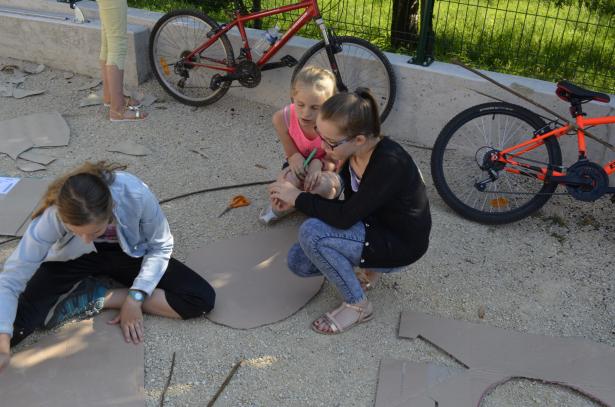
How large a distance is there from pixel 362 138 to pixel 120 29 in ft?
9.05

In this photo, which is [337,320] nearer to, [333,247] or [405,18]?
[333,247]

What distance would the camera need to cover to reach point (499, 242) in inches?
154

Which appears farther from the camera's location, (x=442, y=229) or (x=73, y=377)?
(x=442, y=229)

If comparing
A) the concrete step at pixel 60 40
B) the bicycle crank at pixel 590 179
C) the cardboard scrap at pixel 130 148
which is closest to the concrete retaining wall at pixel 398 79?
the concrete step at pixel 60 40

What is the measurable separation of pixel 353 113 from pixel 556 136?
1.63 metres

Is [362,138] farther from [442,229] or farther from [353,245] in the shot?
[442,229]

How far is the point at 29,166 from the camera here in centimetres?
→ 449

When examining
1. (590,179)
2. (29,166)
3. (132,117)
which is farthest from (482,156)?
(29,166)

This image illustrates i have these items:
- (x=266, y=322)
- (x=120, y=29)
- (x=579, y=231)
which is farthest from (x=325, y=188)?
(x=120, y=29)

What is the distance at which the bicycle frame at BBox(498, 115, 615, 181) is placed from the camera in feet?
12.5

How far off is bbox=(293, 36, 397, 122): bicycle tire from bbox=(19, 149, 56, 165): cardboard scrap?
182 cm

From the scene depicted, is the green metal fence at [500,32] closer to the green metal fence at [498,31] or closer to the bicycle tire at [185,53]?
the green metal fence at [498,31]

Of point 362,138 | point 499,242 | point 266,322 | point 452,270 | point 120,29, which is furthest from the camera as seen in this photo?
point 120,29

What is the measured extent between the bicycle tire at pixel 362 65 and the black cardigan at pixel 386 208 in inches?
73.1
